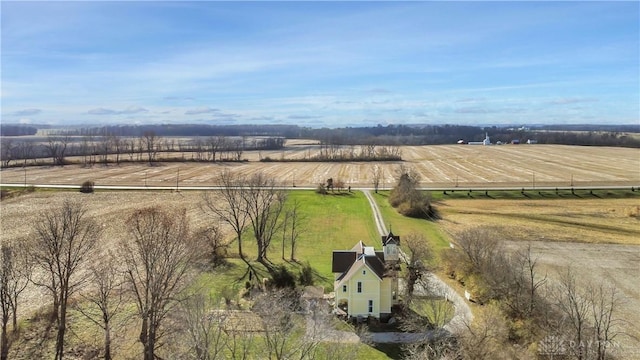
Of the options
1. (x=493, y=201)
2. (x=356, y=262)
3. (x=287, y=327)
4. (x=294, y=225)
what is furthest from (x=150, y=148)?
(x=287, y=327)

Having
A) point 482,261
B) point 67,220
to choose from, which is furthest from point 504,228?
point 67,220

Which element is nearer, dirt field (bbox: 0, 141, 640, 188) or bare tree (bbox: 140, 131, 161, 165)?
dirt field (bbox: 0, 141, 640, 188)

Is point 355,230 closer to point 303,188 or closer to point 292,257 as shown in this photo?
point 292,257

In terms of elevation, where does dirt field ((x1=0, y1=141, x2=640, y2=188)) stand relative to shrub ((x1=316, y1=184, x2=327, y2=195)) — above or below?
above

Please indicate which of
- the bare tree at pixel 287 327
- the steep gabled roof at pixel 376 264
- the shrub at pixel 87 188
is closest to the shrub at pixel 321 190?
the shrub at pixel 87 188

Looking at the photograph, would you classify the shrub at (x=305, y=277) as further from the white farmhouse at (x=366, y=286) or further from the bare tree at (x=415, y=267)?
the bare tree at (x=415, y=267)

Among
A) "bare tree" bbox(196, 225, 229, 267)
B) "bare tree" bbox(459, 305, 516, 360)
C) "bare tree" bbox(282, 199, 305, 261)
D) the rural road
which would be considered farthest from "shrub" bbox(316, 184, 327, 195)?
"bare tree" bbox(459, 305, 516, 360)

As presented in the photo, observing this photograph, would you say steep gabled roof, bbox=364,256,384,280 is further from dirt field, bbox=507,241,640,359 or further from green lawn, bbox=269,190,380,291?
dirt field, bbox=507,241,640,359

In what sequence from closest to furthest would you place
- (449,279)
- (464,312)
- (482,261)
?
(464,312), (482,261), (449,279)
